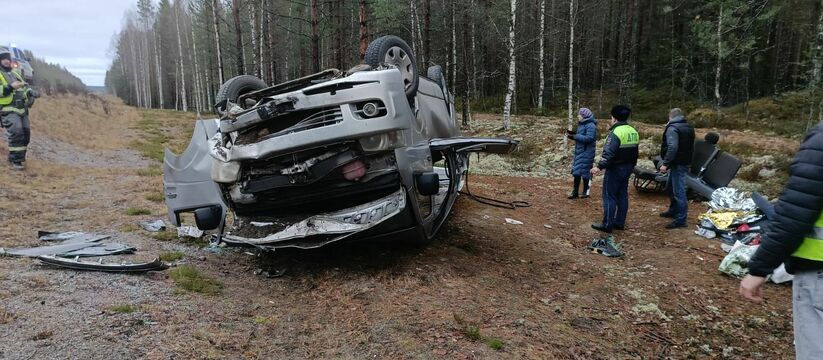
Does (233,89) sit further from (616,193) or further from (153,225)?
(616,193)

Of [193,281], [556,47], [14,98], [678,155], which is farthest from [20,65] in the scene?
[556,47]

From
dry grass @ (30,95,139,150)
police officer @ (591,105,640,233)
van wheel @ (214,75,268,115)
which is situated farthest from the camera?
dry grass @ (30,95,139,150)

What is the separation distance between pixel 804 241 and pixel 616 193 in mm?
4528

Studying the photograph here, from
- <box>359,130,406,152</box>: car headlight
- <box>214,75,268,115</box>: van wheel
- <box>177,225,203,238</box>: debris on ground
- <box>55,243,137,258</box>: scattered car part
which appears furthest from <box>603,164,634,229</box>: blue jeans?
<box>55,243,137,258</box>: scattered car part

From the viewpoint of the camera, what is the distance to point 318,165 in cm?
347

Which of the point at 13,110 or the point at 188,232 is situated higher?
the point at 13,110

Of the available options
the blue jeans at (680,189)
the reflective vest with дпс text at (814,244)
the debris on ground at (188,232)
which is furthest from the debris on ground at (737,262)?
the debris on ground at (188,232)

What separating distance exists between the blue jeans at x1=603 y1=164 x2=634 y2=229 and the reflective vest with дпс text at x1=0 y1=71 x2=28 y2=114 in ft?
34.2

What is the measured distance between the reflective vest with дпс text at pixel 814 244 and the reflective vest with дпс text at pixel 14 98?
11.2 metres

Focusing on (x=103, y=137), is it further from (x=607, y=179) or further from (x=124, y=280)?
(x=607, y=179)

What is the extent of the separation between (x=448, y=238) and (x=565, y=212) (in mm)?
A: 3235

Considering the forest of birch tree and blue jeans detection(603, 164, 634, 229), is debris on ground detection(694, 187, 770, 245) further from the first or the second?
the forest of birch tree

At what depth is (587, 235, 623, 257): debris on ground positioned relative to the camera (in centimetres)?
540

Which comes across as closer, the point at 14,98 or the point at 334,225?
the point at 334,225
